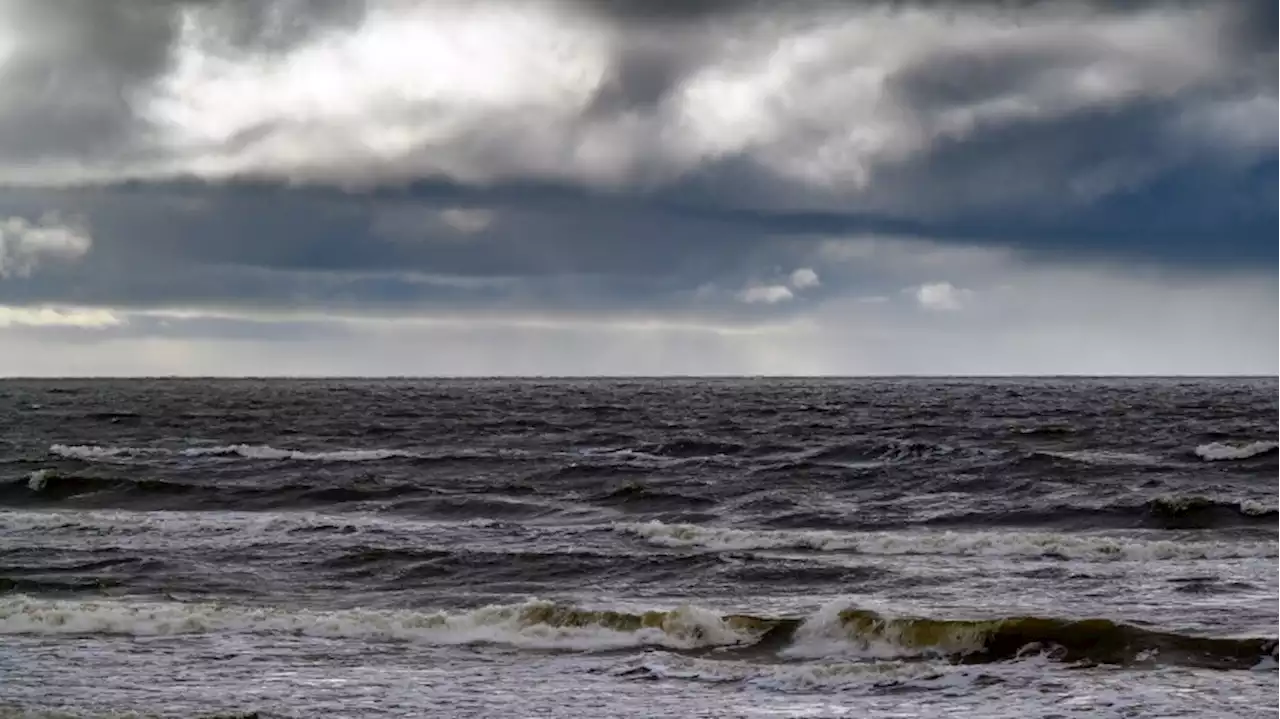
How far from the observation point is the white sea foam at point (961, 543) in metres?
25.8

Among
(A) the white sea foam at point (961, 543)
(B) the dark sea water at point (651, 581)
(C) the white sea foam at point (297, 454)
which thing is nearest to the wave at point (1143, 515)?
(B) the dark sea water at point (651, 581)

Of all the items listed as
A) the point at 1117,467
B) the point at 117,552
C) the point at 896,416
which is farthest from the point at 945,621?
the point at 896,416

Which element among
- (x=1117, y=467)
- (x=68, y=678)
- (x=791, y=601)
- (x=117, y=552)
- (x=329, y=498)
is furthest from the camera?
(x=1117, y=467)

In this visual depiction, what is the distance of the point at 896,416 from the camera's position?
258 ft

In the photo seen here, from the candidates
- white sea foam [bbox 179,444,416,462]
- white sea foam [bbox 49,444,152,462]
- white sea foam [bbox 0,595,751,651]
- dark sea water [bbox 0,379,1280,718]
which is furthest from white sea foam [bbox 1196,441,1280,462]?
white sea foam [bbox 49,444,152,462]

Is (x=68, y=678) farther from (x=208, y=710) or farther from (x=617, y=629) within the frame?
(x=617, y=629)

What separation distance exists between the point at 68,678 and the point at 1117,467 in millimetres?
35405

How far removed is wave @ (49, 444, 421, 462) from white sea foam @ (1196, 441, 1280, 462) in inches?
1177

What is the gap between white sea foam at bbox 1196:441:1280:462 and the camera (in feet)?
147

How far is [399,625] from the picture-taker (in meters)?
19.2

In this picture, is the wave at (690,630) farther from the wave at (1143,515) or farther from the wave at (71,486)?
the wave at (71,486)

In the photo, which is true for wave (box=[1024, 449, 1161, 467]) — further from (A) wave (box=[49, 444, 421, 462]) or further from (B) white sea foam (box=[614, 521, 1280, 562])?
(A) wave (box=[49, 444, 421, 462])

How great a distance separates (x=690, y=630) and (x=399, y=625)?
440cm

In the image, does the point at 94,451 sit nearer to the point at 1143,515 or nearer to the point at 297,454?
the point at 297,454
